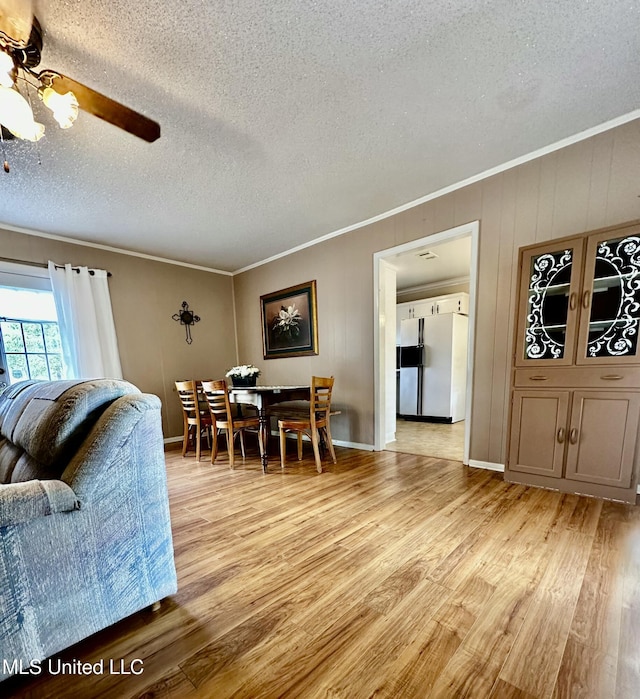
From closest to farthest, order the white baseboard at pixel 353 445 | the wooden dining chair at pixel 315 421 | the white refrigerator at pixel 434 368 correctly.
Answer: the wooden dining chair at pixel 315 421, the white baseboard at pixel 353 445, the white refrigerator at pixel 434 368

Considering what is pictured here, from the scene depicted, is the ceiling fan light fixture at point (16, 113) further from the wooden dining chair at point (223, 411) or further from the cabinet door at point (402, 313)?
the cabinet door at point (402, 313)

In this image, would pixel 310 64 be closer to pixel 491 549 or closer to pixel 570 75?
pixel 570 75

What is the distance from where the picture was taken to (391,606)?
1.19m

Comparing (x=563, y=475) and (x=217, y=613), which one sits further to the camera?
(x=563, y=475)

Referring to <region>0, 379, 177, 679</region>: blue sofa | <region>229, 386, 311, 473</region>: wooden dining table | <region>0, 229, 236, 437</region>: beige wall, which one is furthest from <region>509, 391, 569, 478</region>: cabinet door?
<region>0, 229, 236, 437</region>: beige wall

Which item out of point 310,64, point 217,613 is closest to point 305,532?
point 217,613

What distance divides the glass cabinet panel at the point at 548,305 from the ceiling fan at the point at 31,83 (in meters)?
2.74

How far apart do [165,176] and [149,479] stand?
2.34m

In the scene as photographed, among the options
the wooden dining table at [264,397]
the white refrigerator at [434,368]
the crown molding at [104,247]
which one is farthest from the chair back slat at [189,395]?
the white refrigerator at [434,368]

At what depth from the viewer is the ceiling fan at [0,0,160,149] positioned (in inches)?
43.5

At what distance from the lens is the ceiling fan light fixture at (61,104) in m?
1.23

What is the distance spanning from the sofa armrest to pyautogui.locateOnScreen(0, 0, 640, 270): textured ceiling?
1851 millimetres

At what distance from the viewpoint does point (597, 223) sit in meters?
2.04

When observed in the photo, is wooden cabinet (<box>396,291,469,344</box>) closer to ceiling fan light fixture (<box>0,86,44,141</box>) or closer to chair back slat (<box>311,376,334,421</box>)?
chair back slat (<box>311,376,334,421</box>)
